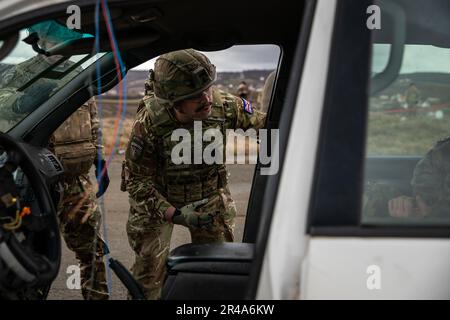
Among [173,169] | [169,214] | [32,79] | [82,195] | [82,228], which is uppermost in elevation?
[32,79]

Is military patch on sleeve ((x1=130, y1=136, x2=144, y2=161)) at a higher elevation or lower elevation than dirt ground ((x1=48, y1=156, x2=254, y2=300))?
higher

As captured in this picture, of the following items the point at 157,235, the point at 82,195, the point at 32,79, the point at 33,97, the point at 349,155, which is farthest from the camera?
the point at 82,195

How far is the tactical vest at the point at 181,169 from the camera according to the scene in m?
3.06

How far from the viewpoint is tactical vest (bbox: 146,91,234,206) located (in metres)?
3.06

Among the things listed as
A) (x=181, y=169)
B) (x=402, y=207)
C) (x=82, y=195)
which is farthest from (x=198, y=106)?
(x=402, y=207)

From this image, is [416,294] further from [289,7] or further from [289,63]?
[289,63]

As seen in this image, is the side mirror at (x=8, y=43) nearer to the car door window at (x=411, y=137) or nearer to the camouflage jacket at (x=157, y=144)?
the car door window at (x=411, y=137)

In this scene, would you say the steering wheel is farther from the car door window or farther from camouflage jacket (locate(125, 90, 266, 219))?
camouflage jacket (locate(125, 90, 266, 219))

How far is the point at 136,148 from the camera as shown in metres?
3.03

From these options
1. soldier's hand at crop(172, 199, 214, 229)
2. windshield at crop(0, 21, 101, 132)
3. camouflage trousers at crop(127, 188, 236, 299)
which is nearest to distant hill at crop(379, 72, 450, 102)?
windshield at crop(0, 21, 101, 132)

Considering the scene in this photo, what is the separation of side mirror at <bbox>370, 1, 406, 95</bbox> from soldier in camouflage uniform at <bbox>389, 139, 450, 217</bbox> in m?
0.28

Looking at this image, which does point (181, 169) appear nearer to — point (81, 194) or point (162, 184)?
point (162, 184)

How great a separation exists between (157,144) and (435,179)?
1781 mm
